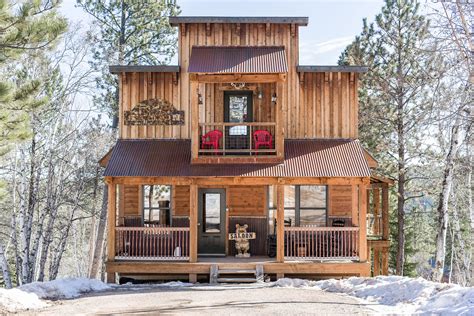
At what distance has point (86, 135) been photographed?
2559 cm

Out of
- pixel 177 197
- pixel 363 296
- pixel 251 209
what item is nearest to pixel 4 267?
pixel 177 197

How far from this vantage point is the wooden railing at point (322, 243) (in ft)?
54.9

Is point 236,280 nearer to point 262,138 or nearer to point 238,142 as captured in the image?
point 262,138

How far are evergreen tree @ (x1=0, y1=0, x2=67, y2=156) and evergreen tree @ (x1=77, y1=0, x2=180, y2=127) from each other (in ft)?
31.8

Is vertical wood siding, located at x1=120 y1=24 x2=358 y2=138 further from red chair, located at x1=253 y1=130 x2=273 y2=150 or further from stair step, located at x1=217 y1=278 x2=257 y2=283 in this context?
stair step, located at x1=217 y1=278 x2=257 y2=283

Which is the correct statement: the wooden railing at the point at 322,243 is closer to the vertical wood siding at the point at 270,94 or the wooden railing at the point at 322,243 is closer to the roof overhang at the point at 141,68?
the vertical wood siding at the point at 270,94

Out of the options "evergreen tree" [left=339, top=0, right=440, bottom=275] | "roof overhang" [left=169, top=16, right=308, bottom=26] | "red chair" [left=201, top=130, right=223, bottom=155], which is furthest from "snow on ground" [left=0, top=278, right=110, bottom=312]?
"evergreen tree" [left=339, top=0, right=440, bottom=275]

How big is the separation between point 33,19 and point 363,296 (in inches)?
427

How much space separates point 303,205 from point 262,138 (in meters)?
2.66

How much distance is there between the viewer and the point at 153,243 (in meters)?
17.9

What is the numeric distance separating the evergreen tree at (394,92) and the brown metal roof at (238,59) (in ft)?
21.9

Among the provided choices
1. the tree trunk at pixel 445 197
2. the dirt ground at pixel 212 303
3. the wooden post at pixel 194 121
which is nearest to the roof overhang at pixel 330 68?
the wooden post at pixel 194 121

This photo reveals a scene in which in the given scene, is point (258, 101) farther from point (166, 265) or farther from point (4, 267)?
point (4, 267)

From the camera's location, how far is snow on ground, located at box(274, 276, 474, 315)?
9820mm
